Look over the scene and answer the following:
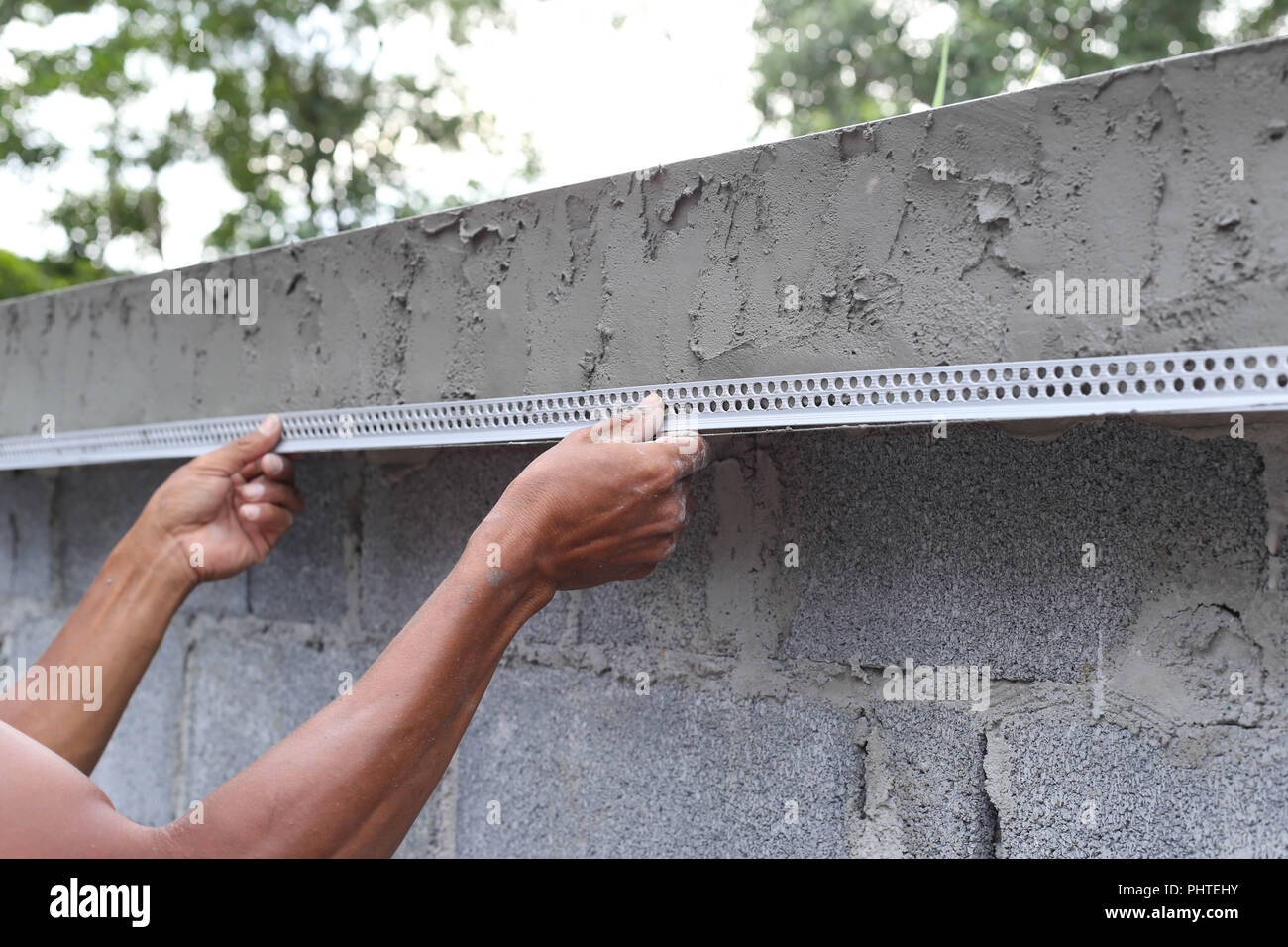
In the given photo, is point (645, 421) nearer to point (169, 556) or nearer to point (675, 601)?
point (675, 601)

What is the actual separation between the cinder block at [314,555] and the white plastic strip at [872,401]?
0.74 feet

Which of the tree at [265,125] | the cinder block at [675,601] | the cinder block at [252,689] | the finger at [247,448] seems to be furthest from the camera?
the tree at [265,125]

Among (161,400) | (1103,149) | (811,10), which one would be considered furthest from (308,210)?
(1103,149)

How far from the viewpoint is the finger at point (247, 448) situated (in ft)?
5.75

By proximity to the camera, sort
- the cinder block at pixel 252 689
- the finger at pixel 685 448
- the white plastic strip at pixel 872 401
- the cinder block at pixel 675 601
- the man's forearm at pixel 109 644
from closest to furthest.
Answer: the white plastic strip at pixel 872 401, the finger at pixel 685 448, the cinder block at pixel 675 601, the man's forearm at pixel 109 644, the cinder block at pixel 252 689

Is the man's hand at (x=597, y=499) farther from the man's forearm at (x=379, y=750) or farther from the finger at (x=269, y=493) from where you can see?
the finger at (x=269, y=493)

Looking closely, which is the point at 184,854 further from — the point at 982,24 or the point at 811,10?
the point at 811,10

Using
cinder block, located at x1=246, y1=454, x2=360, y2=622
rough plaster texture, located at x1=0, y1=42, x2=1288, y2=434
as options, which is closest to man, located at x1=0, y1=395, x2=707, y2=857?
rough plaster texture, located at x1=0, y1=42, x2=1288, y2=434

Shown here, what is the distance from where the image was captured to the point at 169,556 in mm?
1810

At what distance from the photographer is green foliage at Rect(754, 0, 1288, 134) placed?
26.6 feet

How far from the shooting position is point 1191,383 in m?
0.93

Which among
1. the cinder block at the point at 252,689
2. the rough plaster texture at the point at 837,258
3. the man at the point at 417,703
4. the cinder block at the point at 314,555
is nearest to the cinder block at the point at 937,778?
the man at the point at 417,703

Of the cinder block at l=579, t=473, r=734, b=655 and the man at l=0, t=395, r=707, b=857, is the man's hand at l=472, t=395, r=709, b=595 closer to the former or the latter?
the man at l=0, t=395, r=707, b=857

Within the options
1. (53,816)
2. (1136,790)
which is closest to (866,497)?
(1136,790)
